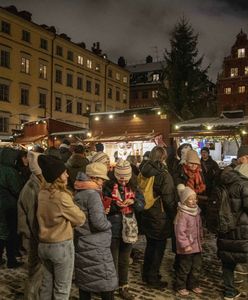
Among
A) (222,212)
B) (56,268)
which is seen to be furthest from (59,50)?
(56,268)

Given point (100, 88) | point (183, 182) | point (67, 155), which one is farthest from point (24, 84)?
point (183, 182)

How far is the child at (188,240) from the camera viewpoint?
5086 mm

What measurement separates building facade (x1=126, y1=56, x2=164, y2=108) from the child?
5390 cm

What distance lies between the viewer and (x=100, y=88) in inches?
1900

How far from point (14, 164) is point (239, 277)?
166 inches

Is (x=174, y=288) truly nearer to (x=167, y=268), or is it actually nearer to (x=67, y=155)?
(x=167, y=268)

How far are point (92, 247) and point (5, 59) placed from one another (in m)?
34.6

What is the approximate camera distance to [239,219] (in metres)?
4.76

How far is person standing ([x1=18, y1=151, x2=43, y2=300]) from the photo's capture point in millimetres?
3986

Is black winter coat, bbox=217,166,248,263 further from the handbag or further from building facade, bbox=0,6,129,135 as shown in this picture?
building facade, bbox=0,6,129,135

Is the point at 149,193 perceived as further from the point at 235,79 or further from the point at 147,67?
the point at 147,67

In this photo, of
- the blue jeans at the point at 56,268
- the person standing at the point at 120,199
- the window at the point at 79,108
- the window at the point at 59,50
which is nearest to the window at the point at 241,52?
the window at the point at 79,108

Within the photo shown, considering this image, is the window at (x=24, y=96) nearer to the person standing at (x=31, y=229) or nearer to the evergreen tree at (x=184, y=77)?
the evergreen tree at (x=184, y=77)

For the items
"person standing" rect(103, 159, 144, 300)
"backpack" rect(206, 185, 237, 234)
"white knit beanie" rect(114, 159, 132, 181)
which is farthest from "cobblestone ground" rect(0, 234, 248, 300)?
"white knit beanie" rect(114, 159, 132, 181)
